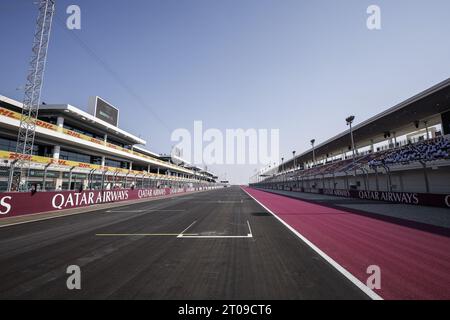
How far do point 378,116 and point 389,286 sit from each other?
28.5 meters

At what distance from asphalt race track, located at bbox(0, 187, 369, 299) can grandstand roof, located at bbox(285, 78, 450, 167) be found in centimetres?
2211

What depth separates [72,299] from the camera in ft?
10.5

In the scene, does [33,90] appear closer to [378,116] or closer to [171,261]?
[171,261]

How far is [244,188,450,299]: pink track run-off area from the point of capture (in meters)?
3.52

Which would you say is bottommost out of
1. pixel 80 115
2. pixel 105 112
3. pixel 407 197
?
pixel 407 197

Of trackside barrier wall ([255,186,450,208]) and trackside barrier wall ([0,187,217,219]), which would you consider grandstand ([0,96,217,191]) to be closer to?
trackside barrier wall ([0,187,217,219])

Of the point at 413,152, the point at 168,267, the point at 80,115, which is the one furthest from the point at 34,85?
the point at 413,152

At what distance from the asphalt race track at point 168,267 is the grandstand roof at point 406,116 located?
72.5ft

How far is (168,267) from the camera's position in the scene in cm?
444

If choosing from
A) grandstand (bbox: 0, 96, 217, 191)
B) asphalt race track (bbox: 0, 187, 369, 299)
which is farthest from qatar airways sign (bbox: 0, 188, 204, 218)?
asphalt race track (bbox: 0, 187, 369, 299)

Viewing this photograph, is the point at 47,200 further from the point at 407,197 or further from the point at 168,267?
the point at 407,197

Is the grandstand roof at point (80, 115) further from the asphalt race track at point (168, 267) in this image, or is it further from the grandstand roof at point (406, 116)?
the grandstand roof at point (406, 116)

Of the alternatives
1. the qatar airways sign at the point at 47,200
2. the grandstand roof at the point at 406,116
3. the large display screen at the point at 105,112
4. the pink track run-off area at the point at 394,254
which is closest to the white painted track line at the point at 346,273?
the pink track run-off area at the point at 394,254

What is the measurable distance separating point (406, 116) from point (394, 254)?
1075 inches
